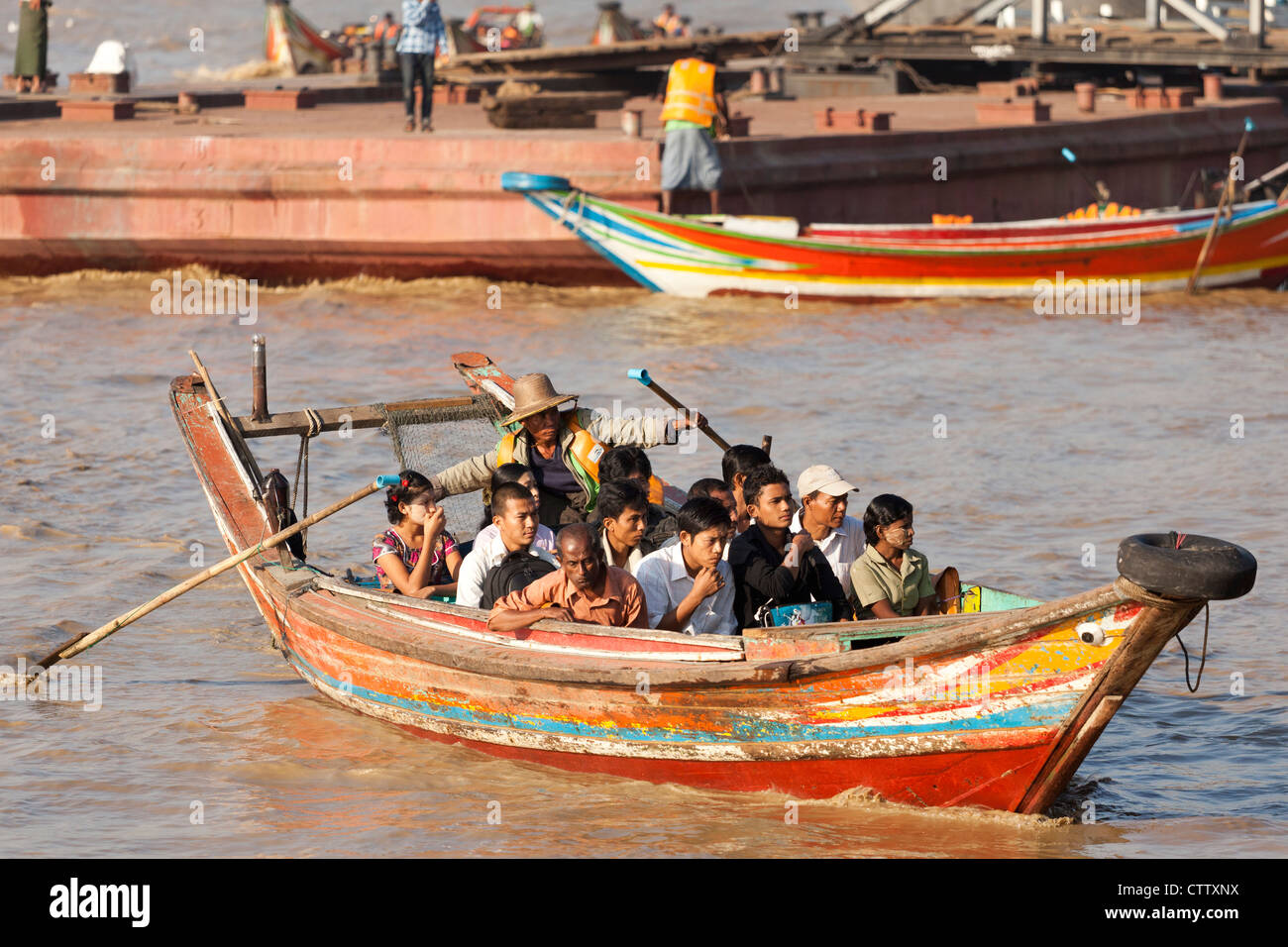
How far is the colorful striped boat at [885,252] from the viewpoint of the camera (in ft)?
51.2

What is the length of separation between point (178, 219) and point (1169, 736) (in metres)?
12.3

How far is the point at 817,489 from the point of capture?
6559 mm

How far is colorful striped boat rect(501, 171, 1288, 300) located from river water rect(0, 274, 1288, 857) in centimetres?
29

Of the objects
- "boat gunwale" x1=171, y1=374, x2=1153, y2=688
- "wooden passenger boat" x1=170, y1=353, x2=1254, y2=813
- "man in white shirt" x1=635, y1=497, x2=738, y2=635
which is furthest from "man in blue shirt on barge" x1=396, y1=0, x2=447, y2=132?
"man in white shirt" x1=635, y1=497, x2=738, y2=635

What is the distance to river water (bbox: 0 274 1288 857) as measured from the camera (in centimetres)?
617

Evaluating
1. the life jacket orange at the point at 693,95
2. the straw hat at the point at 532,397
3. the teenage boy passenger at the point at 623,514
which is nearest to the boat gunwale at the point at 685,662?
the teenage boy passenger at the point at 623,514

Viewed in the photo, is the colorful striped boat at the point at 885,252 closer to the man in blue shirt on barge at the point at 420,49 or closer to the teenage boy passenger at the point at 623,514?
the man in blue shirt on barge at the point at 420,49

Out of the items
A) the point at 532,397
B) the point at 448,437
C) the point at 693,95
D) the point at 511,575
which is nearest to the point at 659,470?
the point at 448,437

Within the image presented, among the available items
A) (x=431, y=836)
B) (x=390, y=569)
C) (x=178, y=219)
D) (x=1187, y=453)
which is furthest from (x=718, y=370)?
(x=431, y=836)

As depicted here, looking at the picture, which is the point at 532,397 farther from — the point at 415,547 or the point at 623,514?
the point at 623,514

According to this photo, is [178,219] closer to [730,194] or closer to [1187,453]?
[730,194]

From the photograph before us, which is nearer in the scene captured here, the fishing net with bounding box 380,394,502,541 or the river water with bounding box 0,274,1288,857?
the river water with bounding box 0,274,1288,857

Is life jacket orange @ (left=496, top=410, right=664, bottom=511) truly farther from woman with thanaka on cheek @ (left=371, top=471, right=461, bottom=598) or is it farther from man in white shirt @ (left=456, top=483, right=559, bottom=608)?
man in white shirt @ (left=456, top=483, right=559, bottom=608)

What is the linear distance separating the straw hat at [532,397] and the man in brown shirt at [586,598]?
4.44 feet
